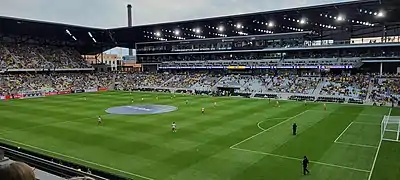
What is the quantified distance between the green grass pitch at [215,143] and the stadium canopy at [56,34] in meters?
42.6

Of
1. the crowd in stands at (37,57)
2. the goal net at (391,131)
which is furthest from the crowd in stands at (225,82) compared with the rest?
the goal net at (391,131)

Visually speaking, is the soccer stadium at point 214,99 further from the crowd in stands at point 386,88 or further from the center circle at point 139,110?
the crowd in stands at point 386,88

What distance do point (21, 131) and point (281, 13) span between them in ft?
166

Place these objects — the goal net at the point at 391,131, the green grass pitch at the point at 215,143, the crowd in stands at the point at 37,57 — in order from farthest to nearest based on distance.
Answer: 1. the crowd in stands at the point at 37,57
2. the goal net at the point at 391,131
3. the green grass pitch at the point at 215,143

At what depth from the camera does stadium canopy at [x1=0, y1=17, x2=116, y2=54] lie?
248 ft

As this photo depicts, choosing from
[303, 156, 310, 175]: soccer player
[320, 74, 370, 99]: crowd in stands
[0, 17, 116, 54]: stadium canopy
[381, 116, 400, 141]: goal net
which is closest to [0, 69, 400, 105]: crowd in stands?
[320, 74, 370, 99]: crowd in stands

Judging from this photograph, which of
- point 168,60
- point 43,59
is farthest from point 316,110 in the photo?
point 43,59

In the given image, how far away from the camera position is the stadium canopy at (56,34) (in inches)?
2980

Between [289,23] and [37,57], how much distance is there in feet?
221

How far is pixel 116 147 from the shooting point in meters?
24.7

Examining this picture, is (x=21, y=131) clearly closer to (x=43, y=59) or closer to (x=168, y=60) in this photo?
(x=43, y=59)

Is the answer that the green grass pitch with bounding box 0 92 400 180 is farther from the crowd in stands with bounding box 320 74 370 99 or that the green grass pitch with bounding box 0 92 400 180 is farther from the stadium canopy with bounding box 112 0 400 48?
the stadium canopy with bounding box 112 0 400 48

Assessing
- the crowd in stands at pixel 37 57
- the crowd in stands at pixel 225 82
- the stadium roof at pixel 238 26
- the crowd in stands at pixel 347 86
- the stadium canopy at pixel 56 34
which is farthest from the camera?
the crowd in stands at pixel 37 57

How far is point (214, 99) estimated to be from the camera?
58500 mm
